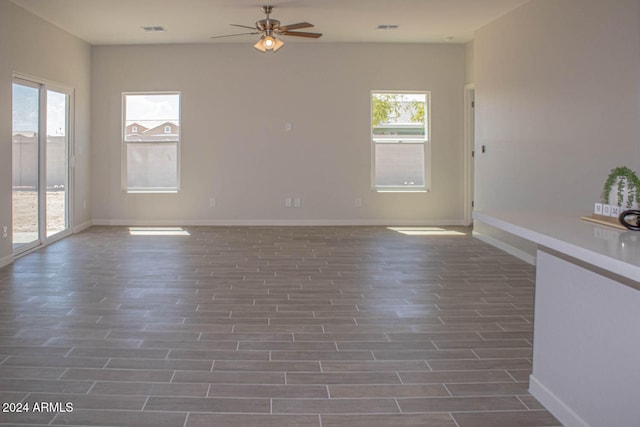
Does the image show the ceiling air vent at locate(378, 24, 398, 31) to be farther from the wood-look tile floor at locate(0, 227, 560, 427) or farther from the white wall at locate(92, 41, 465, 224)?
the wood-look tile floor at locate(0, 227, 560, 427)

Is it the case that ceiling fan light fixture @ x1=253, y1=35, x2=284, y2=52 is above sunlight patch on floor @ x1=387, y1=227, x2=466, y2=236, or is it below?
above

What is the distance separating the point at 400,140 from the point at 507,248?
Result: 9.59 ft

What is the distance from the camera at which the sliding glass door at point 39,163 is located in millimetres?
6402

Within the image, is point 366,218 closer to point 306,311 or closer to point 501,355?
point 306,311

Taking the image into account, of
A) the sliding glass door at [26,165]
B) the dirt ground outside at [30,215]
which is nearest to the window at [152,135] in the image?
the dirt ground outside at [30,215]

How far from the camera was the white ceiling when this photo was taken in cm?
632

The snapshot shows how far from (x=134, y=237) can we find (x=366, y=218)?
3430mm

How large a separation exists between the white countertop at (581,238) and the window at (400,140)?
20.2 ft

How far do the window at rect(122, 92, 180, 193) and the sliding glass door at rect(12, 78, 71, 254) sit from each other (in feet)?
3.84

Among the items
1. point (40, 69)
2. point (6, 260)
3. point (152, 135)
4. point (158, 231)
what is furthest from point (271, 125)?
point (6, 260)

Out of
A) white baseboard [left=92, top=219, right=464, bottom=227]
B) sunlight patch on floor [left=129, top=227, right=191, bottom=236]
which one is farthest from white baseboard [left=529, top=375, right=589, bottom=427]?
white baseboard [left=92, top=219, right=464, bottom=227]

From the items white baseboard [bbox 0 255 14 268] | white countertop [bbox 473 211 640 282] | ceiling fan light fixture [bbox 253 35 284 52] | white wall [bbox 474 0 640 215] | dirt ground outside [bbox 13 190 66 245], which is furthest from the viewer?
dirt ground outside [bbox 13 190 66 245]

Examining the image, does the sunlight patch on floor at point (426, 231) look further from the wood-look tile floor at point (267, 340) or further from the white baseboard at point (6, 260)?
the white baseboard at point (6, 260)

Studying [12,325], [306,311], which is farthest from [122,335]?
[306,311]
